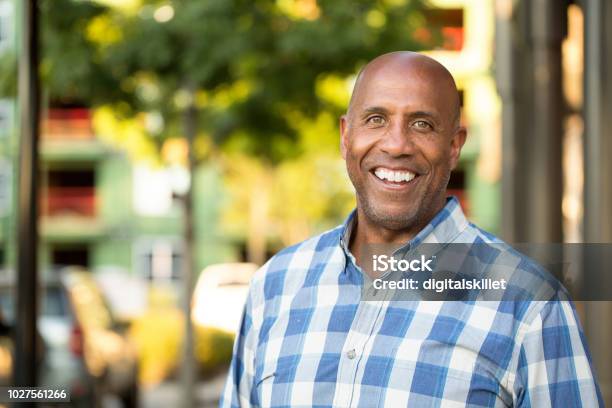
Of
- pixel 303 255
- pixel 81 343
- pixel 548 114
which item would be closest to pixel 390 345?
pixel 303 255

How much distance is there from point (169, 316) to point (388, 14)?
755 centimetres

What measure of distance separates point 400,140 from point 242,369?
0.63 meters

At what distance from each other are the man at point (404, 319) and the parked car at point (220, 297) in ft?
28.6

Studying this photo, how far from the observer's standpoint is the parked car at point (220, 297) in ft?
54.9

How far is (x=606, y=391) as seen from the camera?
5438 mm

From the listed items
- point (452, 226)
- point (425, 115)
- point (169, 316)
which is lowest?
point (169, 316)

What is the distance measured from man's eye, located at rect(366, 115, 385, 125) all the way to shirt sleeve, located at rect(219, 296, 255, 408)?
0.50m

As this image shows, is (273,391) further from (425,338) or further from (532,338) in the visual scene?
(532,338)

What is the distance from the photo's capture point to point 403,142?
2025 millimetres

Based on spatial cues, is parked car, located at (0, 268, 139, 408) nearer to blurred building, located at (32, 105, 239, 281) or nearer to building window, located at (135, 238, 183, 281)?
blurred building, located at (32, 105, 239, 281)

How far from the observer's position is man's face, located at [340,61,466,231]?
79.0 inches

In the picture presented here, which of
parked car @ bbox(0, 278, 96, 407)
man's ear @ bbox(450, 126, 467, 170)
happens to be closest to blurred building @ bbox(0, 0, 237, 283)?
parked car @ bbox(0, 278, 96, 407)

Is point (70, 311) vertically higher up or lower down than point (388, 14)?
lower down

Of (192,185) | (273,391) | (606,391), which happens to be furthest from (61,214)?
(273,391)
